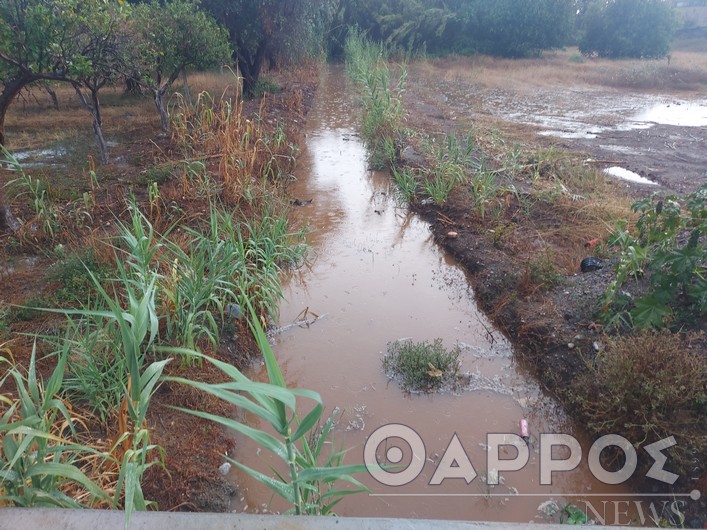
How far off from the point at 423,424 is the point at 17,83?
620 cm

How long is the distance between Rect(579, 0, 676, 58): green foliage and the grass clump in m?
27.1

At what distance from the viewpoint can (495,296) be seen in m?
4.08

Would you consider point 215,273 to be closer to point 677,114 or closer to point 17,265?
point 17,265

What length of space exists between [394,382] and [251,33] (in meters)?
11.2

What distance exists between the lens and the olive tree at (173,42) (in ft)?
24.3

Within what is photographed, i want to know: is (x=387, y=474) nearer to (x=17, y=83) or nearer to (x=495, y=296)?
(x=495, y=296)

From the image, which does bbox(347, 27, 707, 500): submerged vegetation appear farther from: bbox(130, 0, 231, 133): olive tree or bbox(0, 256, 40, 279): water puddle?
bbox(130, 0, 231, 133): olive tree

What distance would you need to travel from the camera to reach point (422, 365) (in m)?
3.24

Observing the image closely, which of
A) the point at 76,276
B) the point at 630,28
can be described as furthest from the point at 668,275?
the point at 630,28

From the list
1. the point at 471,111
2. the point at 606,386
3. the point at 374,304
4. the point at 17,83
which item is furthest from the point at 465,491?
the point at 471,111

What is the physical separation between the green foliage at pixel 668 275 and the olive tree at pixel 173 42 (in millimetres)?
6693

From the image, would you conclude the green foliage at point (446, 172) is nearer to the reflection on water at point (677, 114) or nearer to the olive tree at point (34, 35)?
the olive tree at point (34, 35)

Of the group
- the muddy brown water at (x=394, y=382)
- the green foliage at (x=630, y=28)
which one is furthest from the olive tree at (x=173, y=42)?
the green foliage at (x=630, y=28)

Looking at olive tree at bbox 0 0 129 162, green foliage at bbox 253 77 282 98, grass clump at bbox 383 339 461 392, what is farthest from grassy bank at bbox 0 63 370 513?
green foliage at bbox 253 77 282 98
